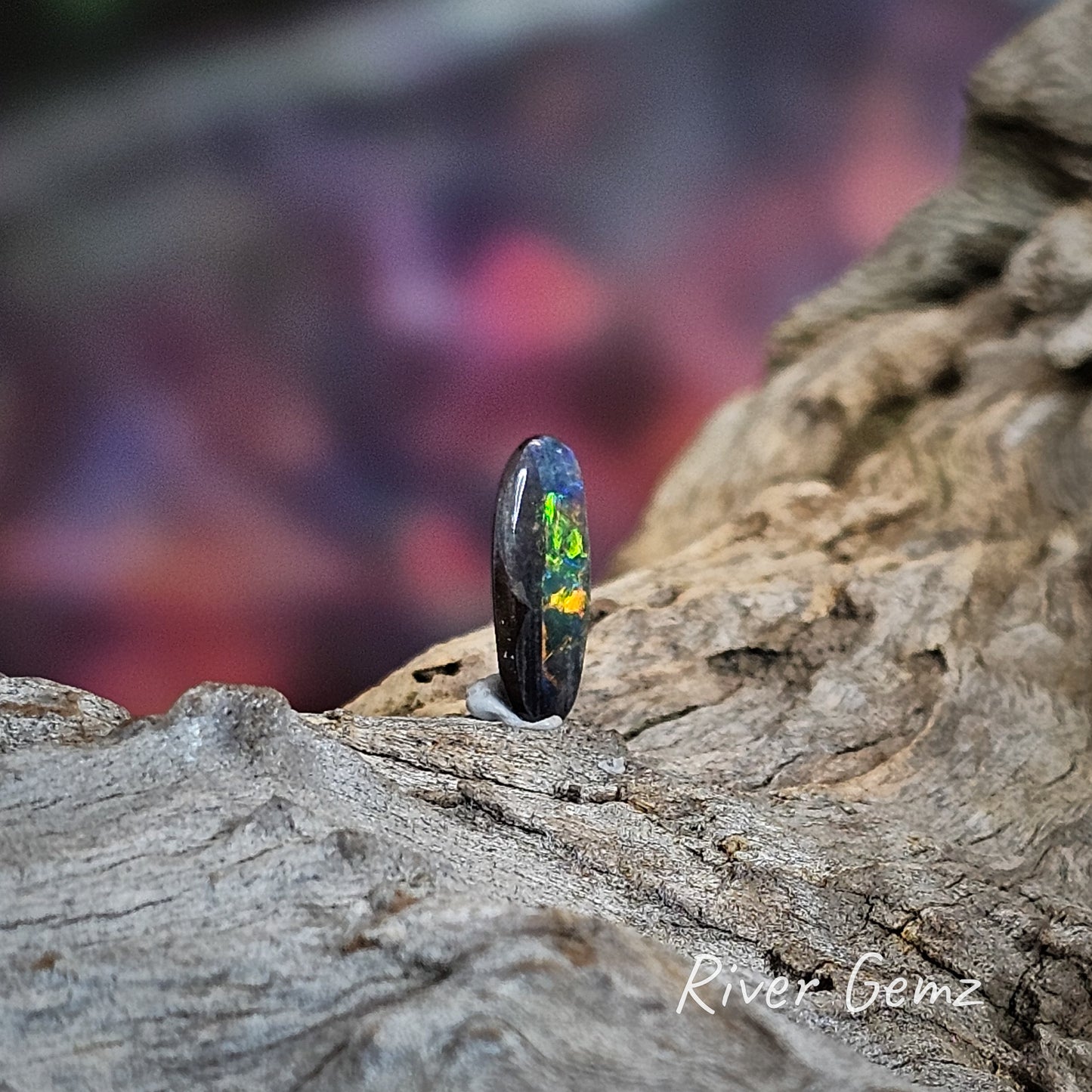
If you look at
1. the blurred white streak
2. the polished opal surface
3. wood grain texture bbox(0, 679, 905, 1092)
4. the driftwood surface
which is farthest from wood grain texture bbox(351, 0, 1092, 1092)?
the blurred white streak

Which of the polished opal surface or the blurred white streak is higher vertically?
the blurred white streak

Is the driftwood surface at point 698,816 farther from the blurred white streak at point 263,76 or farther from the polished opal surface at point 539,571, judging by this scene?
the blurred white streak at point 263,76

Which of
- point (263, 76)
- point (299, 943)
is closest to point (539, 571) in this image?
point (299, 943)

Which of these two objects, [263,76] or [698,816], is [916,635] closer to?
[698,816]

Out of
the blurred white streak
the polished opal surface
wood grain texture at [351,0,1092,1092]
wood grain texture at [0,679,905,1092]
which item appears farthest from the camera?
the blurred white streak

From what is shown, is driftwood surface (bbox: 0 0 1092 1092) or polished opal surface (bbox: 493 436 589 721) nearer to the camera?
driftwood surface (bbox: 0 0 1092 1092)

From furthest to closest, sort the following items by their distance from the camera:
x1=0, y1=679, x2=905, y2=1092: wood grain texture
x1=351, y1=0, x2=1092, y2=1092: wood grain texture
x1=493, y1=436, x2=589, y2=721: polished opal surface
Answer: x1=493, y1=436, x2=589, y2=721: polished opal surface
x1=351, y1=0, x2=1092, y2=1092: wood grain texture
x1=0, y1=679, x2=905, y2=1092: wood grain texture

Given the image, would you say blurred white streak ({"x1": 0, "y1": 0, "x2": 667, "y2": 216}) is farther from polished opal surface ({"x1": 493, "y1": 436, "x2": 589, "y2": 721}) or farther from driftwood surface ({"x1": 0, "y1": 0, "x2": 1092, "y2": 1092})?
polished opal surface ({"x1": 493, "y1": 436, "x2": 589, "y2": 721})
